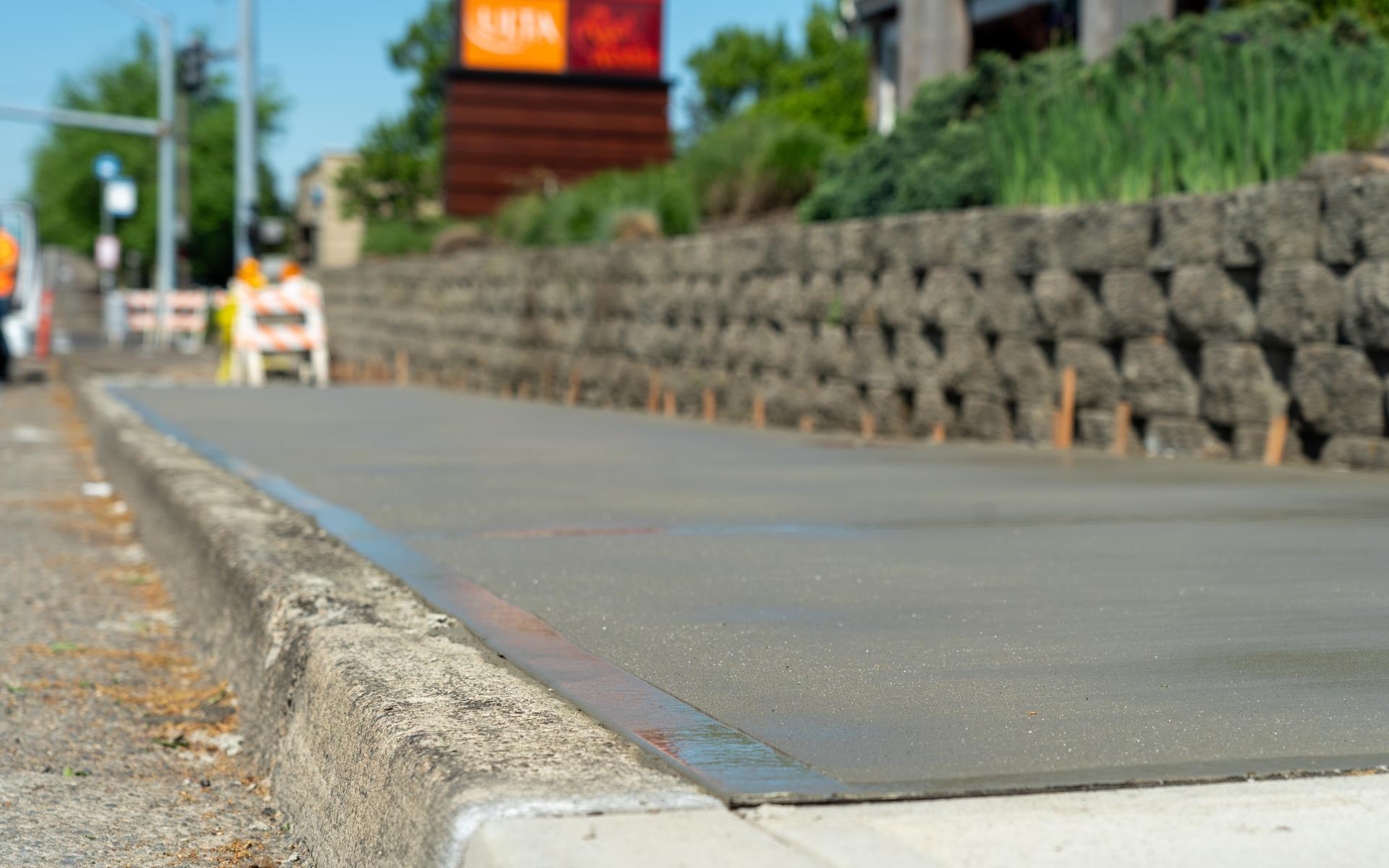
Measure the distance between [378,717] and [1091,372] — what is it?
5.87 m

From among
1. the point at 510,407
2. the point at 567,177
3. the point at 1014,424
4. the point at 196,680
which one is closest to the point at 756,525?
the point at 196,680

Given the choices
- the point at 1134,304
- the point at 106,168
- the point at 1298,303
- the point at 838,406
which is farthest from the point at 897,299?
the point at 106,168

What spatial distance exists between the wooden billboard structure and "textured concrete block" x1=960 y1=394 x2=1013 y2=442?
23.8m

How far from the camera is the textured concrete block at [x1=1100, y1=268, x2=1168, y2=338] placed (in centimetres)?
771

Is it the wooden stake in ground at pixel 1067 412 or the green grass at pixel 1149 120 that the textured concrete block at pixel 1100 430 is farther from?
the green grass at pixel 1149 120

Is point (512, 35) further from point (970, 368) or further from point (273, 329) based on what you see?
point (970, 368)

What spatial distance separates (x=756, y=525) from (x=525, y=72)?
2895 centimetres

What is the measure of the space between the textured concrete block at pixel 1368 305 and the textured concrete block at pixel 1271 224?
0.31 m

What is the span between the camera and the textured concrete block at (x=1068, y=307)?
812 cm

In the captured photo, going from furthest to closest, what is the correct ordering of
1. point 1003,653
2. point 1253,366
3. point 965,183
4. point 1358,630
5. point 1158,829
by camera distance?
point 965,183, point 1253,366, point 1358,630, point 1003,653, point 1158,829

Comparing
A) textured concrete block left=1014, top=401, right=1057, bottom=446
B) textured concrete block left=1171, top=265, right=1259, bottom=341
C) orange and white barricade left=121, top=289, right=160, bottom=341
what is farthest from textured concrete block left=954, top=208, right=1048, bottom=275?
orange and white barricade left=121, top=289, right=160, bottom=341

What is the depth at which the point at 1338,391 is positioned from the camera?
22.2ft

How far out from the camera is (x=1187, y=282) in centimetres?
751

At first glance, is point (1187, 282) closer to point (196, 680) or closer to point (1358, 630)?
point (1358, 630)
